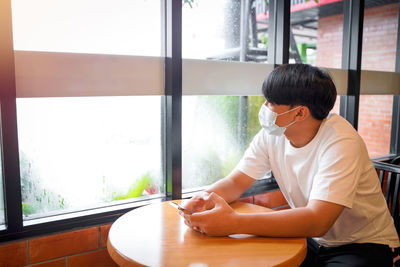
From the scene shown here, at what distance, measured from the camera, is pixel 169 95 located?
1841 millimetres

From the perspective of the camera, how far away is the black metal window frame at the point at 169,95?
1.41 meters

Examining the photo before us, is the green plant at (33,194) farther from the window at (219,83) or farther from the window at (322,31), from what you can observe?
the window at (322,31)

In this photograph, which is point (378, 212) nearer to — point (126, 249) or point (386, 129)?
point (126, 249)

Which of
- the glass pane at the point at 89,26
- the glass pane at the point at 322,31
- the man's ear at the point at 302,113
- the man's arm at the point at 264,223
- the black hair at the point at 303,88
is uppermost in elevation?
the glass pane at the point at 322,31

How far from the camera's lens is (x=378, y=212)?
1385 millimetres

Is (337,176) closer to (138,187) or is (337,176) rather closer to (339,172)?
(339,172)

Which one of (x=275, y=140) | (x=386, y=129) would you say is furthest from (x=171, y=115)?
(x=386, y=129)

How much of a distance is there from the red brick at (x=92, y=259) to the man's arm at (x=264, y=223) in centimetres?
76

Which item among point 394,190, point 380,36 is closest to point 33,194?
point 394,190

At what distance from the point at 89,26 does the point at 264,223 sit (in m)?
1.28

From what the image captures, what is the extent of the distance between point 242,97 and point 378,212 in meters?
1.17

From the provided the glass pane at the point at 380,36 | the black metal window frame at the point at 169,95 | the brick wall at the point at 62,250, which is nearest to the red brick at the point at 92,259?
the brick wall at the point at 62,250

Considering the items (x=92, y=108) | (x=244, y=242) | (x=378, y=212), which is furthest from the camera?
(x=92, y=108)

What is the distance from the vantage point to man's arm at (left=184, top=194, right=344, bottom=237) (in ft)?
3.75
